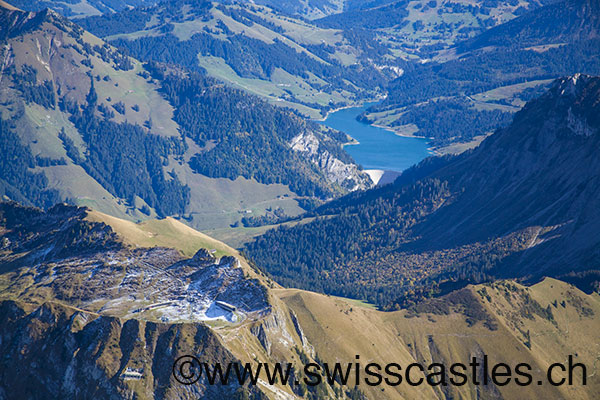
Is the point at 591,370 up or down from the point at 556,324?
down

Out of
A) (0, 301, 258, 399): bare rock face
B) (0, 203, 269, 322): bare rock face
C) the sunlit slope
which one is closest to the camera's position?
(0, 301, 258, 399): bare rock face

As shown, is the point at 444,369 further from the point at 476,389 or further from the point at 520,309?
the point at 520,309

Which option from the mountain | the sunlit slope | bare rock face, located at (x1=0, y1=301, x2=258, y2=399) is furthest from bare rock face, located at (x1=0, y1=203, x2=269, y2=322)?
the sunlit slope

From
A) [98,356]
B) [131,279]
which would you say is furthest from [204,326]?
[131,279]

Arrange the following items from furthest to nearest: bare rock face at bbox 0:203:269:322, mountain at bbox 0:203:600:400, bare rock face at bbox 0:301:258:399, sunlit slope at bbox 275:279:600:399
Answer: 1. sunlit slope at bbox 275:279:600:399
2. bare rock face at bbox 0:203:269:322
3. mountain at bbox 0:203:600:400
4. bare rock face at bbox 0:301:258:399

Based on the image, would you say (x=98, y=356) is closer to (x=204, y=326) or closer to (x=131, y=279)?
(x=204, y=326)

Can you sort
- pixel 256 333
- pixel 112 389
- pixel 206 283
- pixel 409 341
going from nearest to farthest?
1. pixel 112 389
2. pixel 256 333
3. pixel 206 283
4. pixel 409 341

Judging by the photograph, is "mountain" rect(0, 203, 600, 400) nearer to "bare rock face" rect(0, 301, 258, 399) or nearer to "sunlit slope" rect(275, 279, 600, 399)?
"bare rock face" rect(0, 301, 258, 399)

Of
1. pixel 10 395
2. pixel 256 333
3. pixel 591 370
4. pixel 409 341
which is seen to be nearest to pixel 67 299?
pixel 10 395
